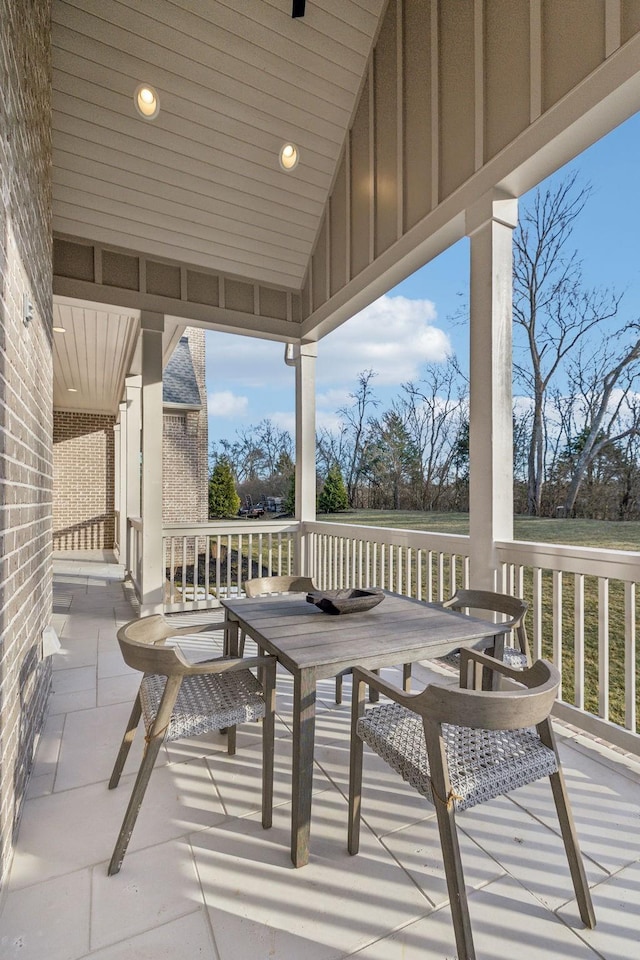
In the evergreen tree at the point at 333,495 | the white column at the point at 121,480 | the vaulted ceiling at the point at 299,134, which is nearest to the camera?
the vaulted ceiling at the point at 299,134

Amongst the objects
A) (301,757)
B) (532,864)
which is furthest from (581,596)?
(301,757)

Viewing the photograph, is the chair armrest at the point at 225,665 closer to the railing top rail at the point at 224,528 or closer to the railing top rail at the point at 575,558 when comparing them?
the railing top rail at the point at 575,558

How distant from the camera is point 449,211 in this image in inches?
116

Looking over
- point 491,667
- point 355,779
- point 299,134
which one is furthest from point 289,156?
point 355,779

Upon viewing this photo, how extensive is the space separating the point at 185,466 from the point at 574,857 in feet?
33.4

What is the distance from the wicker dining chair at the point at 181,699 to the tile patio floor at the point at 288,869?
0.16 meters

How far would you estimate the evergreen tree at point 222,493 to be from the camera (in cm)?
1108

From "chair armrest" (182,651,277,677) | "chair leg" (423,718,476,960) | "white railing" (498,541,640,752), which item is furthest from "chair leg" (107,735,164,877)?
"white railing" (498,541,640,752)

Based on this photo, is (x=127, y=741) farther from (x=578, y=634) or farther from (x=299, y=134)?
(x=299, y=134)

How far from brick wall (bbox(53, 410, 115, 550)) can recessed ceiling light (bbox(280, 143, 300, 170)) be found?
7641 mm

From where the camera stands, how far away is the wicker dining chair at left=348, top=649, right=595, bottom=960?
1205mm

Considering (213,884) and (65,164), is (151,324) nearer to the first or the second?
(65,164)

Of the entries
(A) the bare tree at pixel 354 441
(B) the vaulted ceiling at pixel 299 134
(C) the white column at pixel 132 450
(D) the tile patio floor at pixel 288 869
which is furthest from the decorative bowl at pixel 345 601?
(A) the bare tree at pixel 354 441

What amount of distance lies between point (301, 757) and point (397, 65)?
14.4 feet
